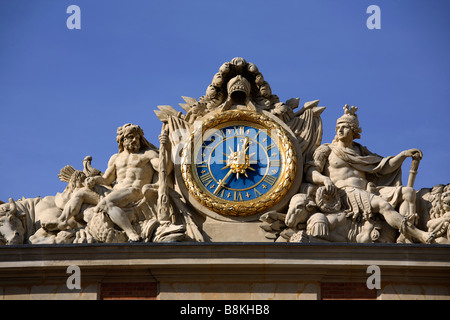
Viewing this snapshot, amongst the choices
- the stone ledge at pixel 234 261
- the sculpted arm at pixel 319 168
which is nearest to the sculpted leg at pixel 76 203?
the stone ledge at pixel 234 261

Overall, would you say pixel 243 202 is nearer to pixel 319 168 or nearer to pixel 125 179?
A: pixel 319 168

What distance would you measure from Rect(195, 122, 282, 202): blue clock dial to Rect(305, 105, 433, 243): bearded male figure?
0.65 metres

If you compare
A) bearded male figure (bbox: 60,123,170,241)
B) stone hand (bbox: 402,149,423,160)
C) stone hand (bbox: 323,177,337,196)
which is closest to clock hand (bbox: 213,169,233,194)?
bearded male figure (bbox: 60,123,170,241)

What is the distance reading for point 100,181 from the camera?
18656mm

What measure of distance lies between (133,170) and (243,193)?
1728 mm

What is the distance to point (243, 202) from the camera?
59.8 ft

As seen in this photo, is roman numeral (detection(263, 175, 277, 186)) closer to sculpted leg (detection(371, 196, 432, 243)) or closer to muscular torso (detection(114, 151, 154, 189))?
sculpted leg (detection(371, 196, 432, 243))

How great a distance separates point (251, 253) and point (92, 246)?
230 cm

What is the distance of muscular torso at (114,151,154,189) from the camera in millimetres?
18516

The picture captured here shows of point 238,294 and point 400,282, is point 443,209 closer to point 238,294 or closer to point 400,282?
point 400,282

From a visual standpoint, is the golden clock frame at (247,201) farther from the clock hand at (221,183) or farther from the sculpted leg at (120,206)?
the sculpted leg at (120,206)

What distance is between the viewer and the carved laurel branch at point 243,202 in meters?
18.2

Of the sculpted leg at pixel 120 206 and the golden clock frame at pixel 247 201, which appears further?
the golden clock frame at pixel 247 201

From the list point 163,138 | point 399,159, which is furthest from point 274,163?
point 399,159
